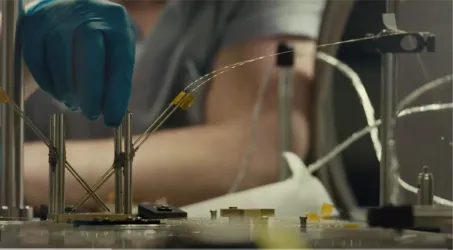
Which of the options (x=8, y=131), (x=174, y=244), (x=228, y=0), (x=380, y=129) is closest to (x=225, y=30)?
(x=228, y=0)

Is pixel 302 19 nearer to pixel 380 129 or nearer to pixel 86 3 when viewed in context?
pixel 380 129

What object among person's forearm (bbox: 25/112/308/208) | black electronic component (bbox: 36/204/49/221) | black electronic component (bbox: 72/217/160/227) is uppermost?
person's forearm (bbox: 25/112/308/208)

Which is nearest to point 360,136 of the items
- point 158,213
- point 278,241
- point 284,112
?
point 284,112

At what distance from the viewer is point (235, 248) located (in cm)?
93

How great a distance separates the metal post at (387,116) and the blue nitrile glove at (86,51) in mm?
567

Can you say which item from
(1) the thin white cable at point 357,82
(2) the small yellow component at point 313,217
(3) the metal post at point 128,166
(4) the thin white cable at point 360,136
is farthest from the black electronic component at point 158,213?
(1) the thin white cable at point 357,82

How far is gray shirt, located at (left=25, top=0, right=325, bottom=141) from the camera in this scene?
1.74m

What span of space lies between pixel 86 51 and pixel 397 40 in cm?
62

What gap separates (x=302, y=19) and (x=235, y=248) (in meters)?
0.96

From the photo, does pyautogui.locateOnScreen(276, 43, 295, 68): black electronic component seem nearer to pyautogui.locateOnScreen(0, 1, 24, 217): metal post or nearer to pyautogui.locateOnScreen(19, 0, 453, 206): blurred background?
pyautogui.locateOnScreen(19, 0, 453, 206): blurred background

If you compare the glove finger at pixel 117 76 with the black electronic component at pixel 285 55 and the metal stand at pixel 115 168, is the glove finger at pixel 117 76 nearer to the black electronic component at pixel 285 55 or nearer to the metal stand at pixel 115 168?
the metal stand at pixel 115 168

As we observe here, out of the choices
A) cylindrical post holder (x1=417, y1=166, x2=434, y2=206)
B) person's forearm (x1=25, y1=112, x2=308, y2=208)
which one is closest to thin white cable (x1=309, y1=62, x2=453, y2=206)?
person's forearm (x1=25, y1=112, x2=308, y2=208)

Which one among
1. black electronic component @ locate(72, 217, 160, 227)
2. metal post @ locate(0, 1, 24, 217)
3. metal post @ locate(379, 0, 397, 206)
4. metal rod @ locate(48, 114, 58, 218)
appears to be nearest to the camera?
black electronic component @ locate(72, 217, 160, 227)

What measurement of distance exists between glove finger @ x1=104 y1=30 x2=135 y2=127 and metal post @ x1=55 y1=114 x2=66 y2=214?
0.56ft
